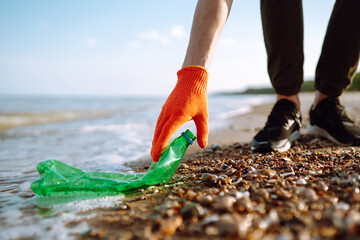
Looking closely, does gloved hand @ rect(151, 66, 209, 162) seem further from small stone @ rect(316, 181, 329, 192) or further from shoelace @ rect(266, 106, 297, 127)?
shoelace @ rect(266, 106, 297, 127)

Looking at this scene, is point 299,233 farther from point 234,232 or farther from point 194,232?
point 194,232

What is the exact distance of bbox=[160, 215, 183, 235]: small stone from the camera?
1062mm

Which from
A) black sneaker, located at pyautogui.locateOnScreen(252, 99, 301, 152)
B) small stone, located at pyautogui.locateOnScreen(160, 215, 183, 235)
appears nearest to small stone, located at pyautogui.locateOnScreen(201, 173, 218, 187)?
small stone, located at pyautogui.locateOnScreen(160, 215, 183, 235)

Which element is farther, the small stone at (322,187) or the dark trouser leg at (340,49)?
the dark trouser leg at (340,49)

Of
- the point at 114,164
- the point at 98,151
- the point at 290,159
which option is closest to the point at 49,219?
the point at 114,164

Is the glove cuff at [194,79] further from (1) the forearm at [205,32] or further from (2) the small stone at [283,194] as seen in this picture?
(2) the small stone at [283,194]

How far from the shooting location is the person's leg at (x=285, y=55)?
2.71 m

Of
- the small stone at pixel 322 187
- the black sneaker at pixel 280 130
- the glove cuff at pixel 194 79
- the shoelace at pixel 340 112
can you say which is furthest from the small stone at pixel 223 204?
the shoelace at pixel 340 112

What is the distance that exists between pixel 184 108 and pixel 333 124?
73.6 inches

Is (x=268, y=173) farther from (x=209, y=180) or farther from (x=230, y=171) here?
(x=209, y=180)

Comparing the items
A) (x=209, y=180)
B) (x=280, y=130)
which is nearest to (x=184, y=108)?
(x=209, y=180)

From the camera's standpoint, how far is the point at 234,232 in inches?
38.6

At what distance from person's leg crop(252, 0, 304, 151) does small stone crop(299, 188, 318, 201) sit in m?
1.31

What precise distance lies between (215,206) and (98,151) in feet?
8.14
